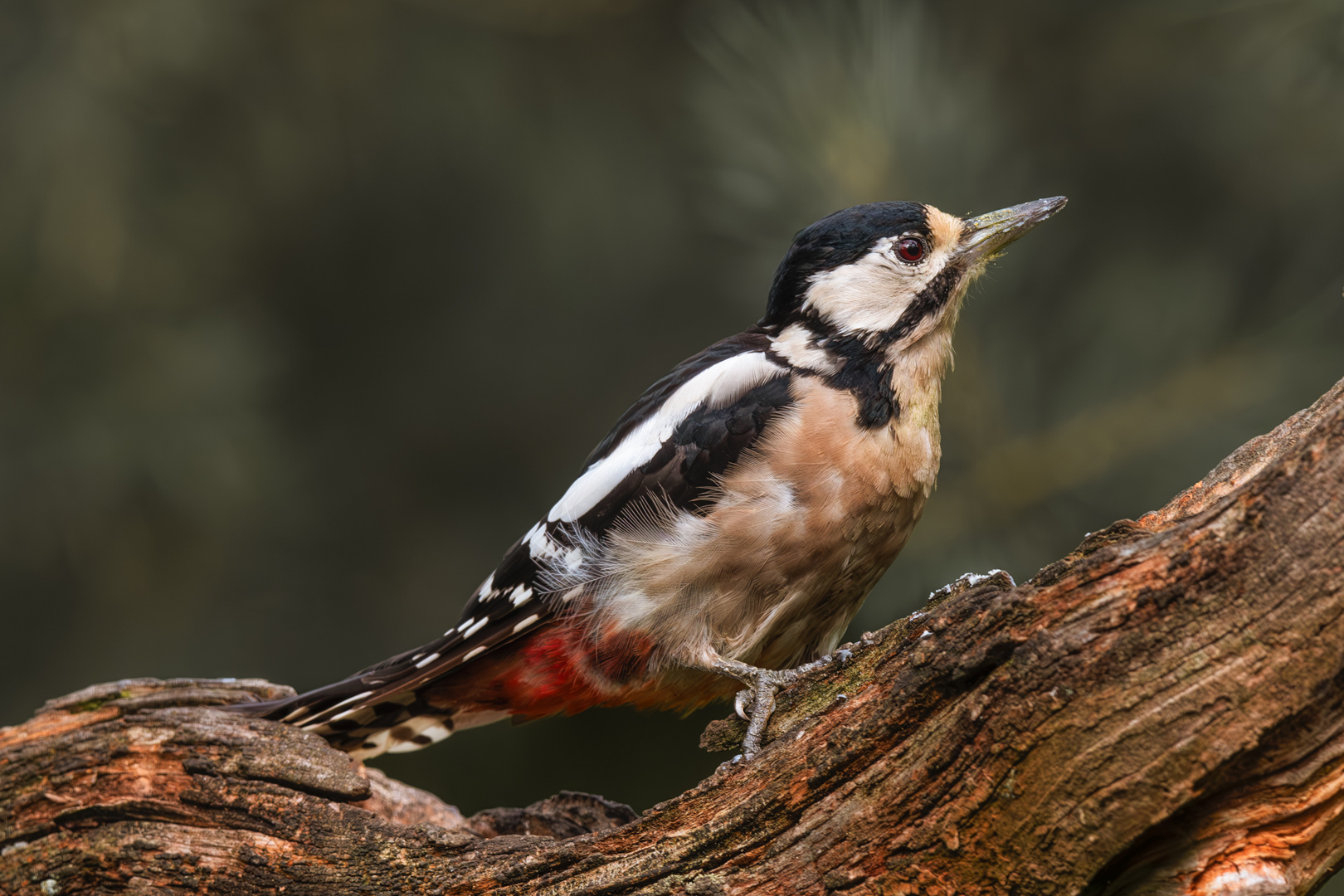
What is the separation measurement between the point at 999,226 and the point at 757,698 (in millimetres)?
1075

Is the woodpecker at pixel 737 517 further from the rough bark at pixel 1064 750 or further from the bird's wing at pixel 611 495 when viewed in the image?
the rough bark at pixel 1064 750

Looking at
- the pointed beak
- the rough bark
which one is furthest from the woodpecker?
the rough bark

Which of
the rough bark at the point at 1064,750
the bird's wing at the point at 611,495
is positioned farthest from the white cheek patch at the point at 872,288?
the rough bark at the point at 1064,750

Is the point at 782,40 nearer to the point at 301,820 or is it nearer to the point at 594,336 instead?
the point at 594,336

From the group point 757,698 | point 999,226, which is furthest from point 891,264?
point 757,698

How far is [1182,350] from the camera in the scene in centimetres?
205

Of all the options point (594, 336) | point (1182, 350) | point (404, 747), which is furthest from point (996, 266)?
Answer: point (404, 747)

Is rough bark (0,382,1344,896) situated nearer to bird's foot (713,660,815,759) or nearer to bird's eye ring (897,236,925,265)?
bird's foot (713,660,815,759)

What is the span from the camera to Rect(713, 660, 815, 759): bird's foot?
160 centimetres

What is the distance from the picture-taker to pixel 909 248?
210 cm

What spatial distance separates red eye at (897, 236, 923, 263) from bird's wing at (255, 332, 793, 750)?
0.33 meters

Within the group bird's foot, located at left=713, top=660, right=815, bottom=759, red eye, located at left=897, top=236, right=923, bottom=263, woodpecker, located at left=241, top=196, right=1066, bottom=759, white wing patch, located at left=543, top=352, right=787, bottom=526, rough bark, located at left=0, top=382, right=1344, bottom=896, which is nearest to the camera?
rough bark, located at left=0, top=382, right=1344, bottom=896

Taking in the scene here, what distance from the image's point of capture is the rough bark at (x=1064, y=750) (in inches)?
41.9

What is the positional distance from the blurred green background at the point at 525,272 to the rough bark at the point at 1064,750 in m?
Answer: 0.62
